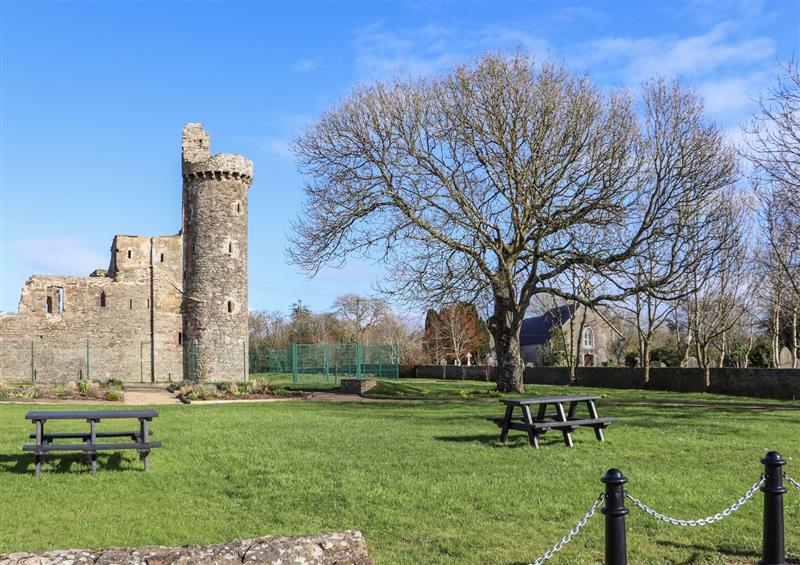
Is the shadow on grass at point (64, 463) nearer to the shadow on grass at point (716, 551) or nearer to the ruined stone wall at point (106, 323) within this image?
the shadow on grass at point (716, 551)

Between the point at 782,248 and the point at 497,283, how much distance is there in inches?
495

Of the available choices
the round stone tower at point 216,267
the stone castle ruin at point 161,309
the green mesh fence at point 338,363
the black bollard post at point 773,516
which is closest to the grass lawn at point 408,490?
the black bollard post at point 773,516

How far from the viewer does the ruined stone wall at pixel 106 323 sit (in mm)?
37375

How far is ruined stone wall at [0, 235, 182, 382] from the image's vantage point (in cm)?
3738

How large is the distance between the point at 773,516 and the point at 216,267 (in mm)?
33566

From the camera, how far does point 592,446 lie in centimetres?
1177

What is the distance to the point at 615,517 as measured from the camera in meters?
4.99

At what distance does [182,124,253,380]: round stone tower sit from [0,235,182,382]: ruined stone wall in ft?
11.4

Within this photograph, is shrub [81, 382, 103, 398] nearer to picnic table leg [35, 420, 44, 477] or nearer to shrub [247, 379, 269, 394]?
shrub [247, 379, 269, 394]

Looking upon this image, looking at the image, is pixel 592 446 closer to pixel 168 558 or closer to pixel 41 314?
pixel 168 558

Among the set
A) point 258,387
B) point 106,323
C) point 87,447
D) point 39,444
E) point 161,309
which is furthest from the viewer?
point 161,309

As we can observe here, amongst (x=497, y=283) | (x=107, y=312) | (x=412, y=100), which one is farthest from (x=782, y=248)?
(x=107, y=312)

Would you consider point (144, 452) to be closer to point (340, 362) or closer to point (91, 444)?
point (91, 444)

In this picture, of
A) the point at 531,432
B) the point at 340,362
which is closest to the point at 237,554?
the point at 531,432
